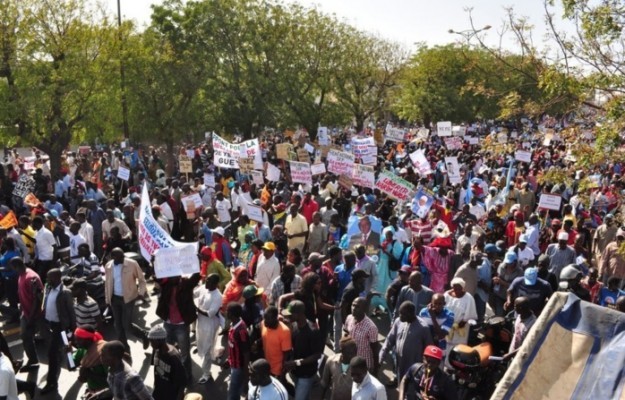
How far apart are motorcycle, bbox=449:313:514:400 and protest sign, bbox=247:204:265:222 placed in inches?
224

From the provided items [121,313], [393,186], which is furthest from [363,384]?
[393,186]

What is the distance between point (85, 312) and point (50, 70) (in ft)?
47.7

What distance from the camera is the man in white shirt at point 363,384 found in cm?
510

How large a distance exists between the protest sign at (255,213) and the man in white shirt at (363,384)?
692 cm

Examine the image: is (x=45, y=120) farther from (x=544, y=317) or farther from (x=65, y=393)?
(x=544, y=317)

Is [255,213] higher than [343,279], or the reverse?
[255,213]

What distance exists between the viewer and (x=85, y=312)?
24.9 feet

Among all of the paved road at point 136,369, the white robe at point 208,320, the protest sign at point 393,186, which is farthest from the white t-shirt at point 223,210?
the white robe at point 208,320

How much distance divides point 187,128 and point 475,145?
531 inches

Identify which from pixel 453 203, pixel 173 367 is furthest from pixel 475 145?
pixel 173 367

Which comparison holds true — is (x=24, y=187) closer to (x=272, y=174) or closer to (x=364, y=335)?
(x=272, y=174)

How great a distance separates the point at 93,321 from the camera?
7.68 meters

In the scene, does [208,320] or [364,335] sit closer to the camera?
[364,335]

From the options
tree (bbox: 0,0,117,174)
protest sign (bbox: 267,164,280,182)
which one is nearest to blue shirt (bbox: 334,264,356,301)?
protest sign (bbox: 267,164,280,182)
